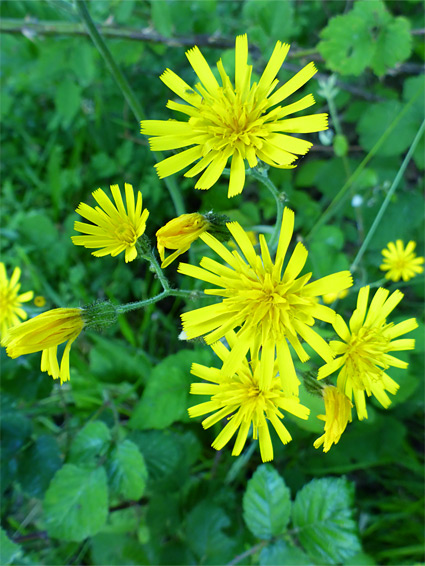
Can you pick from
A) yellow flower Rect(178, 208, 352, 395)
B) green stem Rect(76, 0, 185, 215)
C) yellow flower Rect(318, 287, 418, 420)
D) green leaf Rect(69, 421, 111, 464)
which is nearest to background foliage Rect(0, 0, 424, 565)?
green leaf Rect(69, 421, 111, 464)

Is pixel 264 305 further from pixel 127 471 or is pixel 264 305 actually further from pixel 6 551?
pixel 6 551

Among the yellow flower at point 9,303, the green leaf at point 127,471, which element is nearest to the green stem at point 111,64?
the yellow flower at point 9,303

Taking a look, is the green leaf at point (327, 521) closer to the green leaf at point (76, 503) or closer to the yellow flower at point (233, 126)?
the green leaf at point (76, 503)

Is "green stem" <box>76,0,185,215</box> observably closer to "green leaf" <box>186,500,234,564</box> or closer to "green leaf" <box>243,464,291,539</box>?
"green leaf" <box>243,464,291,539</box>

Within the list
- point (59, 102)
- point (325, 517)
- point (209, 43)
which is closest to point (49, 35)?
point (59, 102)

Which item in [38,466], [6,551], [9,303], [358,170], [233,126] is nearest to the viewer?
[233,126]

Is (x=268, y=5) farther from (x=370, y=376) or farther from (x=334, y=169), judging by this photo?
(x=370, y=376)

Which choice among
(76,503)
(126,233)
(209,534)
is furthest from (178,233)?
(209,534)
